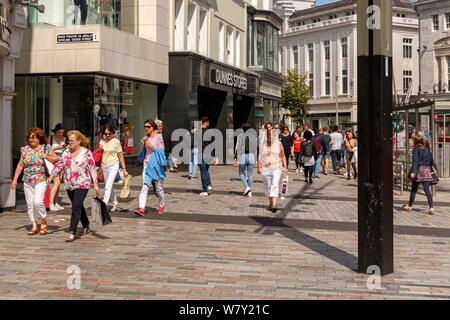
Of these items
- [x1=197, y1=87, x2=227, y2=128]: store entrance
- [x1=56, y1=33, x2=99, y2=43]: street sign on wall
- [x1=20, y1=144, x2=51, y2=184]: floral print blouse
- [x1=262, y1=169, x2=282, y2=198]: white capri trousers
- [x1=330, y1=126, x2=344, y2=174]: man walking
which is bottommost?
[x1=262, y1=169, x2=282, y2=198]: white capri trousers

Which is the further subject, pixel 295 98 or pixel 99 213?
pixel 295 98

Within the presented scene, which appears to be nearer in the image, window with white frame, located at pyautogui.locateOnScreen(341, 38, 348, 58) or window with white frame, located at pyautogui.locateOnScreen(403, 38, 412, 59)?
window with white frame, located at pyautogui.locateOnScreen(341, 38, 348, 58)

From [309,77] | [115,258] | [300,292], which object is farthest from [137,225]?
[309,77]

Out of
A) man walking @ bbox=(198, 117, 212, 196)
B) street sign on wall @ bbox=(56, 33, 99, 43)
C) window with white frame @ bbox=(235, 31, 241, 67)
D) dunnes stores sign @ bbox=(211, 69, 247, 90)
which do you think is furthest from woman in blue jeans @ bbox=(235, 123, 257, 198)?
window with white frame @ bbox=(235, 31, 241, 67)

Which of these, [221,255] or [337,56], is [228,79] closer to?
[221,255]

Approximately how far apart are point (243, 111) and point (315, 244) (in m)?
25.4

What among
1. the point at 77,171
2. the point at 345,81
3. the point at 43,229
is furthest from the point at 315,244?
the point at 345,81

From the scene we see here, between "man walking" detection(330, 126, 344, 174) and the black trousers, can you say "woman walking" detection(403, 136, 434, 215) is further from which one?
"man walking" detection(330, 126, 344, 174)

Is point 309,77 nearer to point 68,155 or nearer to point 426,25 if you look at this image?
point 426,25

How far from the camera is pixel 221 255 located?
7875 mm

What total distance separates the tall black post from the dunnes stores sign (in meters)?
19.4

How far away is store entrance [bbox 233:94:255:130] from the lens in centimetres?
3362

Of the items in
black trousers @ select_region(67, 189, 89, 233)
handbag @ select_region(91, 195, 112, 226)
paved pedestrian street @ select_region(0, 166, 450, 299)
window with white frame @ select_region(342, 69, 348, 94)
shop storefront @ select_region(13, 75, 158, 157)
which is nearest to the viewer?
paved pedestrian street @ select_region(0, 166, 450, 299)

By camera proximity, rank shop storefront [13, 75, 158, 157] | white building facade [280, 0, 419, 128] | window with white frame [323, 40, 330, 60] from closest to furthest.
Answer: shop storefront [13, 75, 158, 157]
white building facade [280, 0, 419, 128]
window with white frame [323, 40, 330, 60]
